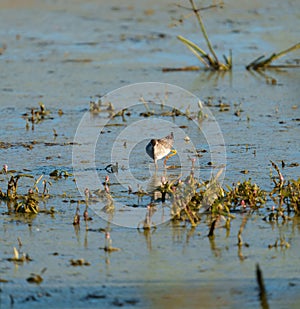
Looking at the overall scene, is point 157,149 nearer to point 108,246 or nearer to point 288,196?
point 288,196

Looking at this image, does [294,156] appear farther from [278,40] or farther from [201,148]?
[278,40]

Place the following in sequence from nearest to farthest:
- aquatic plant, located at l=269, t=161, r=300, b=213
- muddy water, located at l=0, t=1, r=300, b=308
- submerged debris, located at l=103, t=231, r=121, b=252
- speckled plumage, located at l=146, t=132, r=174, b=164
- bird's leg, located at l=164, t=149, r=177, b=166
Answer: muddy water, located at l=0, t=1, r=300, b=308 → submerged debris, located at l=103, t=231, r=121, b=252 → aquatic plant, located at l=269, t=161, r=300, b=213 → speckled plumage, located at l=146, t=132, r=174, b=164 → bird's leg, located at l=164, t=149, r=177, b=166

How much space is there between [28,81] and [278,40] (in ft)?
13.4

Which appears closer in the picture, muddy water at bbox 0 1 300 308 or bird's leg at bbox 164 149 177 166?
muddy water at bbox 0 1 300 308

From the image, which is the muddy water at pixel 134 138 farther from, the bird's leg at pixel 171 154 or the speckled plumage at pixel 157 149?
the speckled plumage at pixel 157 149

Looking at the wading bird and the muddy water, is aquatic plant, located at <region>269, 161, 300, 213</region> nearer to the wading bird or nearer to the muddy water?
the muddy water

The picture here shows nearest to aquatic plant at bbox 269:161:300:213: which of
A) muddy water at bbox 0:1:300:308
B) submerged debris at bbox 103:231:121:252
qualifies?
muddy water at bbox 0:1:300:308

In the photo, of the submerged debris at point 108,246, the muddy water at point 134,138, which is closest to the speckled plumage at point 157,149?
the muddy water at point 134,138

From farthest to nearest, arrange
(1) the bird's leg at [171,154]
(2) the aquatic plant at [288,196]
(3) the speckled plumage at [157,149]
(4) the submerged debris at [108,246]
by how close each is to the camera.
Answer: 1. (1) the bird's leg at [171,154]
2. (3) the speckled plumage at [157,149]
3. (2) the aquatic plant at [288,196]
4. (4) the submerged debris at [108,246]

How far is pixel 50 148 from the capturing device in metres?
7.43

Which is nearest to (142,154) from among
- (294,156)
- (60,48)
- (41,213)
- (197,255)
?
(294,156)

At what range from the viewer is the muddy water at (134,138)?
4277mm

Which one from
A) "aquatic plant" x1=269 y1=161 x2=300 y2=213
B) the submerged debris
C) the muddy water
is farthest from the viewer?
"aquatic plant" x1=269 y1=161 x2=300 y2=213

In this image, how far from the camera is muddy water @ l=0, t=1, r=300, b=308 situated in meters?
4.28
